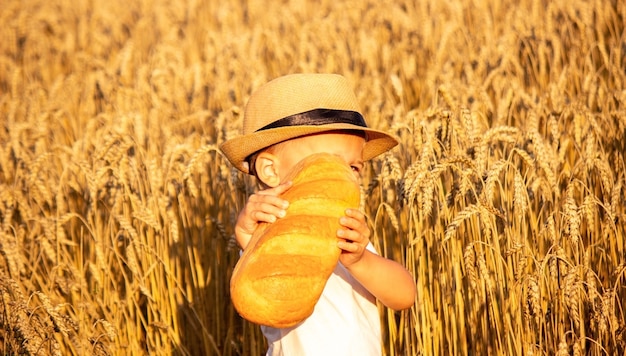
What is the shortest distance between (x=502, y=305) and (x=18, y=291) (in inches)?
65.9

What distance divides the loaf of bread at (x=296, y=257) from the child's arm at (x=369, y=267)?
33mm

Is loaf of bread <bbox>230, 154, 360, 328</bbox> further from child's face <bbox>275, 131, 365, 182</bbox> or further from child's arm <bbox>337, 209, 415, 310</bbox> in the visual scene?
child's face <bbox>275, 131, 365, 182</bbox>

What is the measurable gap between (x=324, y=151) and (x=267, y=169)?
205 mm

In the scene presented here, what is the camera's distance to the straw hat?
2357mm

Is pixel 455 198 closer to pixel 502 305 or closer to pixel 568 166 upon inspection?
pixel 502 305

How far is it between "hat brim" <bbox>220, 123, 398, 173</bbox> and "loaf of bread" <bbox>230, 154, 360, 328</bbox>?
0.23 m

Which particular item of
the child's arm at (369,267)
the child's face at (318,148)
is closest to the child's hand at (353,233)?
the child's arm at (369,267)

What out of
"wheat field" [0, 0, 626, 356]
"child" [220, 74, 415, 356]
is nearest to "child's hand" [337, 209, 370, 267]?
"child" [220, 74, 415, 356]

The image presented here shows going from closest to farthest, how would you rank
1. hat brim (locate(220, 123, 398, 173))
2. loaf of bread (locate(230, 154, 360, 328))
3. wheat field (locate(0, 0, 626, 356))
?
loaf of bread (locate(230, 154, 360, 328))
hat brim (locate(220, 123, 398, 173))
wheat field (locate(0, 0, 626, 356))

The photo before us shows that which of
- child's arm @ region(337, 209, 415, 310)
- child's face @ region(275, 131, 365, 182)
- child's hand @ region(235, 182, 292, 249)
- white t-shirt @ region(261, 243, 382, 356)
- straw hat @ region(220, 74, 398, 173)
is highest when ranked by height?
straw hat @ region(220, 74, 398, 173)

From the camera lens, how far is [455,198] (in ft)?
9.02

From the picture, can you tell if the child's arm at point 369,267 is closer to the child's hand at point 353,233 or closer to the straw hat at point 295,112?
the child's hand at point 353,233

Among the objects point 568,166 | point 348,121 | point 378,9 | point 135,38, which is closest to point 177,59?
point 135,38

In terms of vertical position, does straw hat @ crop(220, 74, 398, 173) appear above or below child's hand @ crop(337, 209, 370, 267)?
above
